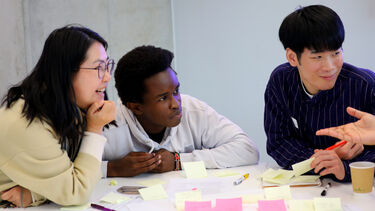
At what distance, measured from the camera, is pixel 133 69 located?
247cm

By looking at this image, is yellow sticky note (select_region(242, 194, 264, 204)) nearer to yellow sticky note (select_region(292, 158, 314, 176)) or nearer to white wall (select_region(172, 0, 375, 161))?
yellow sticky note (select_region(292, 158, 314, 176))

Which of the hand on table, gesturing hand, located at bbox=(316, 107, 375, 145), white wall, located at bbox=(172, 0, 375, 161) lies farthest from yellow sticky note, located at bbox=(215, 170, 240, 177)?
white wall, located at bbox=(172, 0, 375, 161)

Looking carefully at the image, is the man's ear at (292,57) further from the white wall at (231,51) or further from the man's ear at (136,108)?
the white wall at (231,51)

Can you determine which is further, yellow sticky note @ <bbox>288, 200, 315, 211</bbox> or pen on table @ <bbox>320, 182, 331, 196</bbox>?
pen on table @ <bbox>320, 182, 331, 196</bbox>

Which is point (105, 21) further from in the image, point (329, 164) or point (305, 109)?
point (329, 164)

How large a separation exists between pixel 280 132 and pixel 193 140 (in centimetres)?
53

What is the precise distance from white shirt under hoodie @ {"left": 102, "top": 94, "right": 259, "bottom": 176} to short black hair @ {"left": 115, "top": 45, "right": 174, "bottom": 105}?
10cm

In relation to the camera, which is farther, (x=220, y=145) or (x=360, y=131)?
(x=220, y=145)

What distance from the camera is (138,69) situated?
8.05 ft

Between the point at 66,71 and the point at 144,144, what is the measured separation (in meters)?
0.74

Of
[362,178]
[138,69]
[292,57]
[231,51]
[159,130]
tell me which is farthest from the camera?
[231,51]

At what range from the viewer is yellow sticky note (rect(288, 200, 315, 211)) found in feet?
5.64

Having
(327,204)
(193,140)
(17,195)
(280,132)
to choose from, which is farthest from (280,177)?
(17,195)

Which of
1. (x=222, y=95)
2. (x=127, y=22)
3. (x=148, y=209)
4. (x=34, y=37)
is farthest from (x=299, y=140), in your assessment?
(x=34, y=37)
